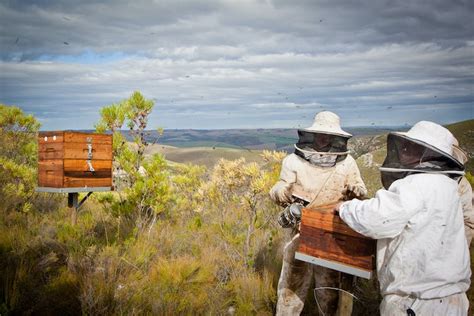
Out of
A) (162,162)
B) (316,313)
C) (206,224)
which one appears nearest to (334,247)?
(316,313)

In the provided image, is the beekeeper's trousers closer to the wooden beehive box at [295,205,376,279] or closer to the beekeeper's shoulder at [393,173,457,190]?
the wooden beehive box at [295,205,376,279]

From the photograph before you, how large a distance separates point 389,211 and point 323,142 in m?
1.47

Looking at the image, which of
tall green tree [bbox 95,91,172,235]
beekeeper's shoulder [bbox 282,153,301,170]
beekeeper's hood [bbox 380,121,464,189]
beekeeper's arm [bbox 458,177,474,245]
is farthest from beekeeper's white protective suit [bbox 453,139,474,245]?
tall green tree [bbox 95,91,172,235]

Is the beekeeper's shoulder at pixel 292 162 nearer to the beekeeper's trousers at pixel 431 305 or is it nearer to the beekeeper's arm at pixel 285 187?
the beekeeper's arm at pixel 285 187

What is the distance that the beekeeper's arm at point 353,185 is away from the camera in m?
4.06

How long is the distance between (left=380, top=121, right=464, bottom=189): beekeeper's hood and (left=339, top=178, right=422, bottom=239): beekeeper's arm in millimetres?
182

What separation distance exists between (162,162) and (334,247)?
4907 millimetres

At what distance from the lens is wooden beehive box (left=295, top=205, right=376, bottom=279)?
2.92m

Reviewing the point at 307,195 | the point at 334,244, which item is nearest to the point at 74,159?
the point at 307,195

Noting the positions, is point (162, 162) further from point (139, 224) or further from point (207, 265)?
point (207, 265)

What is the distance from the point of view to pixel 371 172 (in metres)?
35.0

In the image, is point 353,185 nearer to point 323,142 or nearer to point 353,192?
point 353,192

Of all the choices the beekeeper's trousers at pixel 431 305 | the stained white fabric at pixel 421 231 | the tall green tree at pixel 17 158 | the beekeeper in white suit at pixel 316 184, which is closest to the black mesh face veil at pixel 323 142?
the beekeeper in white suit at pixel 316 184

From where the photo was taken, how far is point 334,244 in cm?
303
